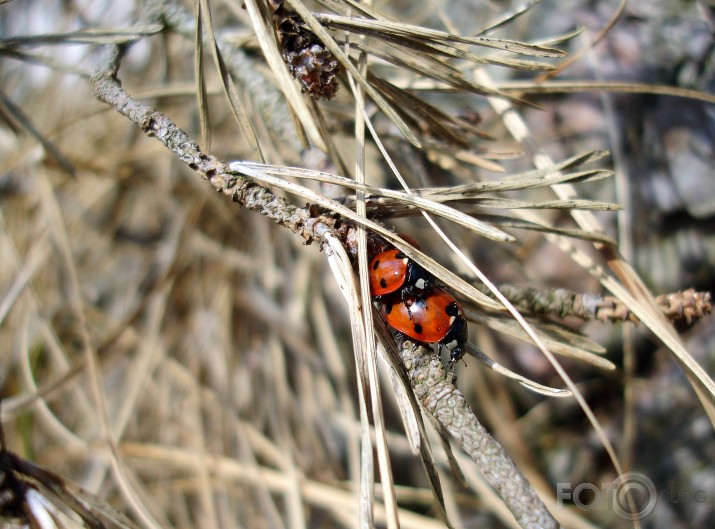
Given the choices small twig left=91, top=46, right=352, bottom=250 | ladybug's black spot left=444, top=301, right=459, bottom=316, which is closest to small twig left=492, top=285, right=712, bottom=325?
ladybug's black spot left=444, top=301, right=459, bottom=316

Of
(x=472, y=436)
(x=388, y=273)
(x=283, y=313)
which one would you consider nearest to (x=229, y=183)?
(x=388, y=273)

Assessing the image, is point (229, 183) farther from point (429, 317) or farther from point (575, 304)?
point (575, 304)

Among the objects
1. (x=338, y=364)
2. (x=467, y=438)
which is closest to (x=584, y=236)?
(x=467, y=438)

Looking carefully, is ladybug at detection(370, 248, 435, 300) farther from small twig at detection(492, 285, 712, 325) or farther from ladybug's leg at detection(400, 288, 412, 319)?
small twig at detection(492, 285, 712, 325)

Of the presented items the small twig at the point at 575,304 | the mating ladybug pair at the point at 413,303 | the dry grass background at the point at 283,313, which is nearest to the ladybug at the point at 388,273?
the mating ladybug pair at the point at 413,303

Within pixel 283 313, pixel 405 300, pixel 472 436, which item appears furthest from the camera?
pixel 283 313

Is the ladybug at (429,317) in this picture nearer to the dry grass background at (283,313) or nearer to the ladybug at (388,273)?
the ladybug at (388,273)
